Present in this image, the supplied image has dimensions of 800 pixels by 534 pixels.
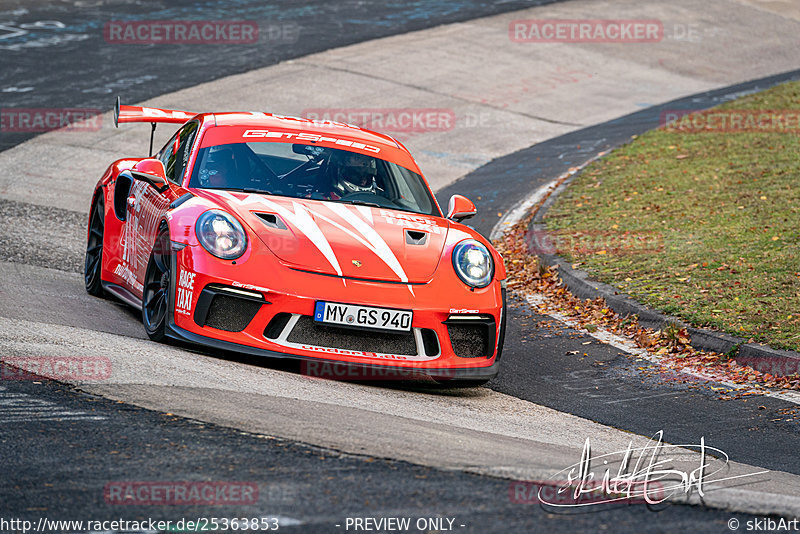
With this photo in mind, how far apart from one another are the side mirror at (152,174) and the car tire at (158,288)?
55 centimetres

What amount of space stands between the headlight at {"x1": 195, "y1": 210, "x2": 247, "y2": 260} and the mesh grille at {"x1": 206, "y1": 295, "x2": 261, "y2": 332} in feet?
0.81

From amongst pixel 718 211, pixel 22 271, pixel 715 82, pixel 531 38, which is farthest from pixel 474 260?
pixel 531 38

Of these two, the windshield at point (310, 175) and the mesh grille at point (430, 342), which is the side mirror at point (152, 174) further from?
the mesh grille at point (430, 342)

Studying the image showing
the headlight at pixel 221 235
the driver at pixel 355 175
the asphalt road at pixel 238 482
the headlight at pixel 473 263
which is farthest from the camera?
the driver at pixel 355 175

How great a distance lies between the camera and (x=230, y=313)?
5.96 metres

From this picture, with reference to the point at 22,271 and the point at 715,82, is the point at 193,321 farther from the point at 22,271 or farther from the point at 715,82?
the point at 715,82

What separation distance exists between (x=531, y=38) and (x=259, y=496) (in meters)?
20.7

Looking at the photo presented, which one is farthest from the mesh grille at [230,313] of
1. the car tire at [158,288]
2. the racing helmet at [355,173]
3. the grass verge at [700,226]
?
the grass verge at [700,226]

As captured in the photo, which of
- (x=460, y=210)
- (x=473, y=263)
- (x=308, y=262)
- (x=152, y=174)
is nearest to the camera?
(x=308, y=262)

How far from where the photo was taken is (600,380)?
7.05m

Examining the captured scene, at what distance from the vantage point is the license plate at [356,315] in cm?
588

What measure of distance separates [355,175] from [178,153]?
132 cm

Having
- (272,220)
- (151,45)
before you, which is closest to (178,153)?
(272,220)

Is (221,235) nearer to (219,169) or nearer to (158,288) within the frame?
(158,288)
